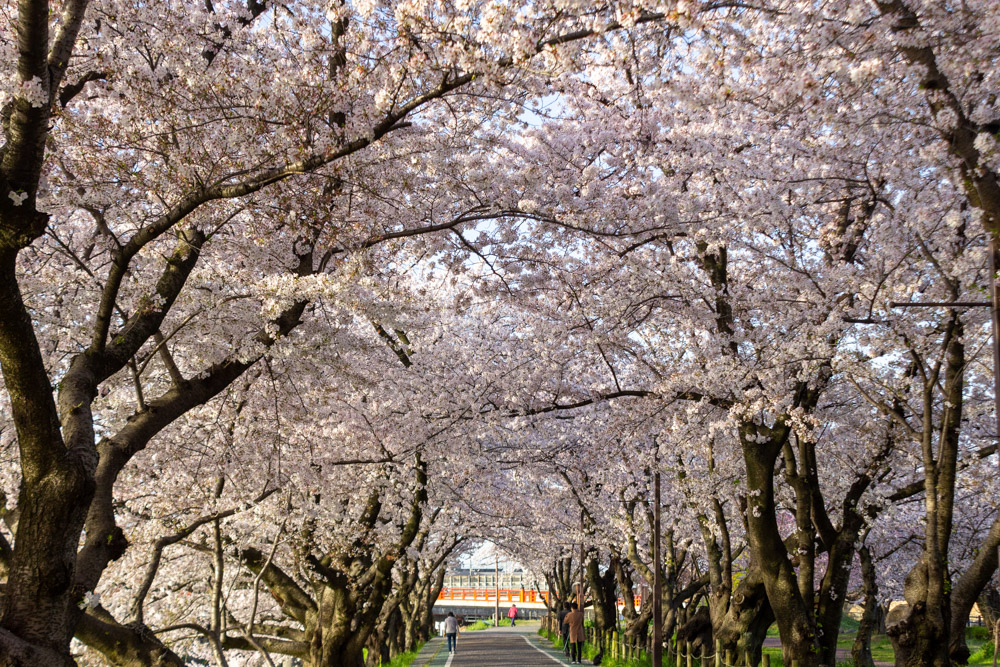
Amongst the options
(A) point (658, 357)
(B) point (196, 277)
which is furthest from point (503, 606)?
(B) point (196, 277)

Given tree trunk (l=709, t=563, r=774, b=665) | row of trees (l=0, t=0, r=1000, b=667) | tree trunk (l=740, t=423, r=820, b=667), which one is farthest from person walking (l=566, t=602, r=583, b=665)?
tree trunk (l=740, t=423, r=820, b=667)

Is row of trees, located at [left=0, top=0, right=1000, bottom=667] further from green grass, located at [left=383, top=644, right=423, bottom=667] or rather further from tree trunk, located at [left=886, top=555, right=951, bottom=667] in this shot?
green grass, located at [left=383, top=644, right=423, bottom=667]

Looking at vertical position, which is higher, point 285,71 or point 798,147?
point 798,147

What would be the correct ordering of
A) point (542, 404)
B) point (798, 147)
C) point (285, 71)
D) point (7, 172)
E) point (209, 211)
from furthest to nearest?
point (542, 404)
point (798, 147)
point (209, 211)
point (285, 71)
point (7, 172)

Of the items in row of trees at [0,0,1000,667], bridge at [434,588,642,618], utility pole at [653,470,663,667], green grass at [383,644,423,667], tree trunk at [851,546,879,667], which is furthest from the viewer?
bridge at [434,588,642,618]

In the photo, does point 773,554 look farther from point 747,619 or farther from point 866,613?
point 866,613

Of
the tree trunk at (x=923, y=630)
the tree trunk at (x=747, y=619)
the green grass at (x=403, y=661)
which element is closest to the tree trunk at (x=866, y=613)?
the tree trunk at (x=747, y=619)

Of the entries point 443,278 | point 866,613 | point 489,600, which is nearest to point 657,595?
point 443,278

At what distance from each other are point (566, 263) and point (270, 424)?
4697mm

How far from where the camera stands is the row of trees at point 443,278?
6.28 m

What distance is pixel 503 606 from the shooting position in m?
88.8

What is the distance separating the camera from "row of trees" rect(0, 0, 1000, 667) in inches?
247

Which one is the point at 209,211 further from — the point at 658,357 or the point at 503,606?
the point at 503,606

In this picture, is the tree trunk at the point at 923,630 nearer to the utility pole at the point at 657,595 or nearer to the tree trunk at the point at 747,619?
the tree trunk at the point at 747,619
